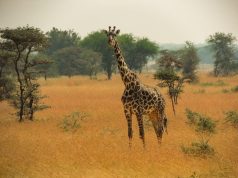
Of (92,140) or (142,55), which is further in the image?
(142,55)

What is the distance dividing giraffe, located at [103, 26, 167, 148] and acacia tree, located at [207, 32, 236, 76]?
4576 centimetres

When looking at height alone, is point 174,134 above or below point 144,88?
below

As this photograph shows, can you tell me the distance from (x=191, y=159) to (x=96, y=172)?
3.61m

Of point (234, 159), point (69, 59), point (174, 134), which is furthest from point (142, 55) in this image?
point (234, 159)

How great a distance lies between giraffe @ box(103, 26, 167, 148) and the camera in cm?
1488

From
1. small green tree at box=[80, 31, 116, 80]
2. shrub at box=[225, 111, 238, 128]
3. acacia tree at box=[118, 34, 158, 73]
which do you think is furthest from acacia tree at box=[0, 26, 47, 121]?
acacia tree at box=[118, 34, 158, 73]

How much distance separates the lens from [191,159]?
556 inches

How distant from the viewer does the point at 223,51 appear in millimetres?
62812

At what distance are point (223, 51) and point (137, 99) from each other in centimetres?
5086

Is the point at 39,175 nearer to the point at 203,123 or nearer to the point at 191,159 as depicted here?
the point at 191,159

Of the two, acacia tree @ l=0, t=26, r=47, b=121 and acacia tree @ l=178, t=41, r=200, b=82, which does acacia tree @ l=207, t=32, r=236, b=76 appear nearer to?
acacia tree @ l=178, t=41, r=200, b=82

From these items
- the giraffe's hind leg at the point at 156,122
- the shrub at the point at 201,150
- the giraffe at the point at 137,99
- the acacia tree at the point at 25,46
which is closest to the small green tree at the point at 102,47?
the acacia tree at the point at 25,46

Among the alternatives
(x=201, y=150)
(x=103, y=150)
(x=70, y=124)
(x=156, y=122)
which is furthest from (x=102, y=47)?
(x=201, y=150)

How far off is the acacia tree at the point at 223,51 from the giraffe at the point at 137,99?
45756 mm
